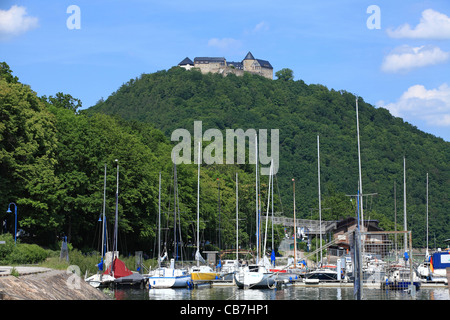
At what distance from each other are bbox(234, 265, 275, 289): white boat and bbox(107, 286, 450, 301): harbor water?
478 millimetres

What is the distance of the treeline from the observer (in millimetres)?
53250

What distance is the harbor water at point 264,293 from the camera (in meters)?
43.4

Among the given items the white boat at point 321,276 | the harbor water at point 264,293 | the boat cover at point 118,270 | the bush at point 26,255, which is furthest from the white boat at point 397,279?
the bush at point 26,255

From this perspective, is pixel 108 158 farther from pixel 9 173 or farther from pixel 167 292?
pixel 167 292

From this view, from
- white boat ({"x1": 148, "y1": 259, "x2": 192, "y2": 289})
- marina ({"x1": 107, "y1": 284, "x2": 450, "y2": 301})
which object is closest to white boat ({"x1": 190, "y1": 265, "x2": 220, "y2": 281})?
marina ({"x1": 107, "y1": 284, "x2": 450, "y2": 301})

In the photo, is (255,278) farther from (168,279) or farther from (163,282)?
(163,282)

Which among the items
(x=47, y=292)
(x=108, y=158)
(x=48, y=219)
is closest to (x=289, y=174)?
(x=108, y=158)

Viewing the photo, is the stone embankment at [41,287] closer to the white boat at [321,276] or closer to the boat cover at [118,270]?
the boat cover at [118,270]

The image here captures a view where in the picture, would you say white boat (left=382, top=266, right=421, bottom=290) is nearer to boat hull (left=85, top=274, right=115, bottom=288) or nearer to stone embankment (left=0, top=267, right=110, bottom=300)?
stone embankment (left=0, top=267, right=110, bottom=300)

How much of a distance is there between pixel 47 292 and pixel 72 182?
36175 mm

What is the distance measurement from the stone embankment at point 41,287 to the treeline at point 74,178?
838 inches

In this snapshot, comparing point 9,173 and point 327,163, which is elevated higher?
point 327,163

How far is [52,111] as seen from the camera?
67.2 m

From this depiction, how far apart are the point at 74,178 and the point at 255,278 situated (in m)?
20.1
